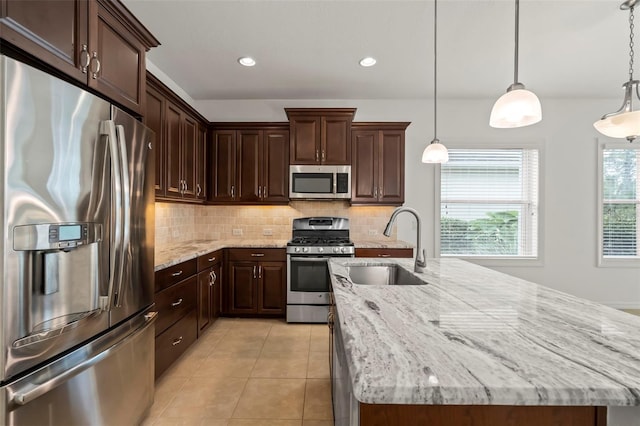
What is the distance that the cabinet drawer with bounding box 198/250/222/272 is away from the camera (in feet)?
9.39

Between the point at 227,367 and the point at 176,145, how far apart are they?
2.13m

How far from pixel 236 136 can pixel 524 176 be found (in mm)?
3879

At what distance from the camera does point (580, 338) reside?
0.85 m

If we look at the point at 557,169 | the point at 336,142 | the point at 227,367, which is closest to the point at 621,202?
the point at 557,169

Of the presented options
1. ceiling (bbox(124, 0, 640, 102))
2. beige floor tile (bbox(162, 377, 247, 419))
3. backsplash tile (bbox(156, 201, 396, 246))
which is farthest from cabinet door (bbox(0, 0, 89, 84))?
backsplash tile (bbox(156, 201, 396, 246))

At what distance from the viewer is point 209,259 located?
306 cm

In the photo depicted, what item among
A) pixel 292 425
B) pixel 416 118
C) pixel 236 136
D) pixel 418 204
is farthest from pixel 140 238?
pixel 416 118

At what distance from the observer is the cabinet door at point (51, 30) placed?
103 centimetres

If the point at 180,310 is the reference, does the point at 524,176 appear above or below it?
above

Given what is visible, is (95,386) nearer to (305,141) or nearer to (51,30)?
(51,30)

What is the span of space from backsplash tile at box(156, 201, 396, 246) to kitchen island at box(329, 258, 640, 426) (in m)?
2.87

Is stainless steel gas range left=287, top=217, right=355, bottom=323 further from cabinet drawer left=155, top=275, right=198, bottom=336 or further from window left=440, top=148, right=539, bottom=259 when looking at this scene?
window left=440, top=148, right=539, bottom=259

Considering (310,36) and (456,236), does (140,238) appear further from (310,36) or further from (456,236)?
(456,236)

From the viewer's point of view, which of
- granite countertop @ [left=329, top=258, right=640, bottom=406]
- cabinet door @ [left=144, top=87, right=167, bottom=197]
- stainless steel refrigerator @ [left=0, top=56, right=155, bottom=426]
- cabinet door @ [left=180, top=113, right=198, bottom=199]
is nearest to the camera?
granite countertop @ [left=329, top=258, right=640, bottom=406]
